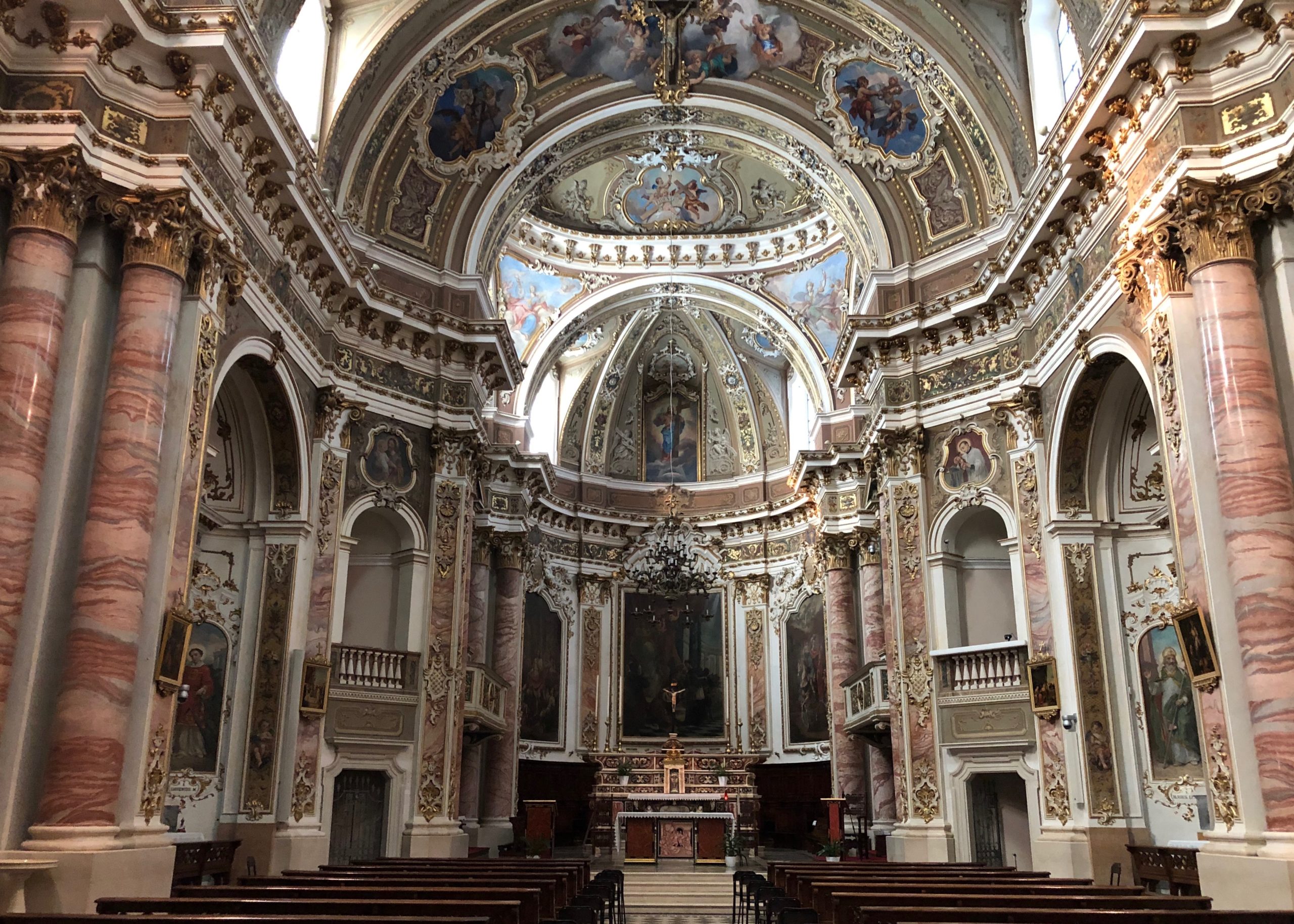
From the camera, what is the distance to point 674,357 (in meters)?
30.6

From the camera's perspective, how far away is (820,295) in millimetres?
26516

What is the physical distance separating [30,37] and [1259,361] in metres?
12.2

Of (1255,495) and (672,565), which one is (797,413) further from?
(1255,495)

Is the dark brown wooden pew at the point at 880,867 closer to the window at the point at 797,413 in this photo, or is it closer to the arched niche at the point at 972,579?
the arched niche at the point at 972,579

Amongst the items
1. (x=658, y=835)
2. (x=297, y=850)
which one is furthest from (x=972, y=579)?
(x=297, y=850)

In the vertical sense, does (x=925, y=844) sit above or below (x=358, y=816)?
below

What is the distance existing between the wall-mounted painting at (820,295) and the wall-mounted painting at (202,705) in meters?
15.8

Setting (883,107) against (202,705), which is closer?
(202,705)

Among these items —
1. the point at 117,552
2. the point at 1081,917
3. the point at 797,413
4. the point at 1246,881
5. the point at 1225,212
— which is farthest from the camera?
the point at 797,413

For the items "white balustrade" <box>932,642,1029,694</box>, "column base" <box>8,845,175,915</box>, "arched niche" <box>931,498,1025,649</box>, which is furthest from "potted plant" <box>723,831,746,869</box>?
"column base" <box>8,845,175,915</box>

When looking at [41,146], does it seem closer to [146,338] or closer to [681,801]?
[146,338]

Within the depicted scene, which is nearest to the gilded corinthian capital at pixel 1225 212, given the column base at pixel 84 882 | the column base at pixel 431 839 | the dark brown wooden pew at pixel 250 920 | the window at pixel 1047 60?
the window at pixel 1047 60

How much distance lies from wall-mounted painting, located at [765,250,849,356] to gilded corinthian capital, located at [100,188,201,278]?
672 inches

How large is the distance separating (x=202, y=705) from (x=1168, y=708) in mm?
12394
